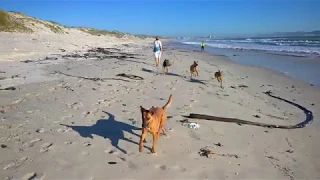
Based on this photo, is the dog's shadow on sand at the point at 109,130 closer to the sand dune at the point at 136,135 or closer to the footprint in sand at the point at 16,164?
the sand dune at the point at 136,135

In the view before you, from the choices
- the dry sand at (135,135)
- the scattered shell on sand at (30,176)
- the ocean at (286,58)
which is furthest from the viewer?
the ocean at (286,58)

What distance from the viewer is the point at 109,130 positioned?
5.44m

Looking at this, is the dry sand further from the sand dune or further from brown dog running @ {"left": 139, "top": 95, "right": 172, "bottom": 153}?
brown dog running @ {"left": 139, "top": 95, "right": 172, "bottom": 153}

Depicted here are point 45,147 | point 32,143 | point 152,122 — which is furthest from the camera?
point 32,143

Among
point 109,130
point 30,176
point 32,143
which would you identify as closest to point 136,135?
point 109,130

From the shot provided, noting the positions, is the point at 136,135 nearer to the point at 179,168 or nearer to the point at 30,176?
the point at 179,168

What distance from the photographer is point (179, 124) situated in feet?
19.5

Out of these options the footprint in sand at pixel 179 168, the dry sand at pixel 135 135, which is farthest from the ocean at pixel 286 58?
the footprint in sand at pixel 179 168

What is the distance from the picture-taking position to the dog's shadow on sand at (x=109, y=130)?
5.08m

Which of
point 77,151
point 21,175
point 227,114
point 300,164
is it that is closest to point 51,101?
point 77,151

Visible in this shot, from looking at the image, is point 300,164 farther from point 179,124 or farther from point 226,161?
point 179,124

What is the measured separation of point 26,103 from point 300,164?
6262mm

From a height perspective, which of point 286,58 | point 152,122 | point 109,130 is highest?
point 152,122

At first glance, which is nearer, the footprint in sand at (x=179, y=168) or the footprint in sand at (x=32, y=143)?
the footprint in sand at (x=179, y=168)
